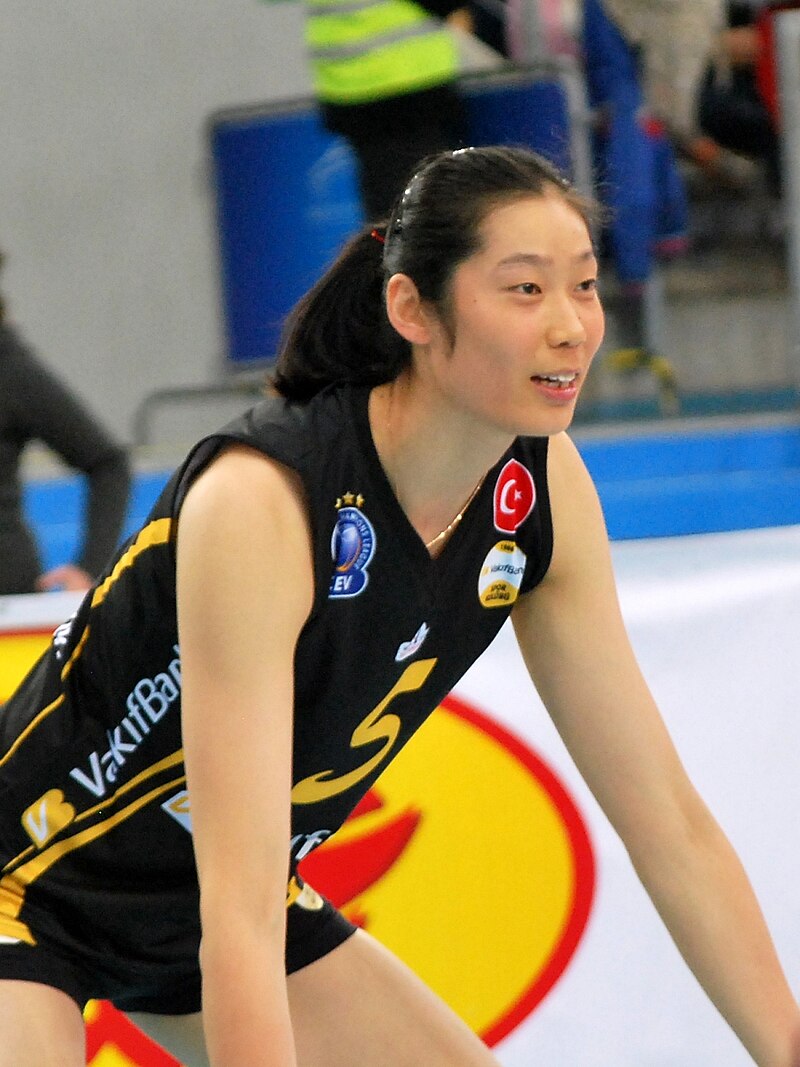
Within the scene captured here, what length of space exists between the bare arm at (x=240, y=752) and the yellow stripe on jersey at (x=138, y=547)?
0.11m

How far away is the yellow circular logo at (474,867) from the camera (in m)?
2.60

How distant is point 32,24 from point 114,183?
721 millimetres

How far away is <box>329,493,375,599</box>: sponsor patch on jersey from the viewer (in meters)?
1.64

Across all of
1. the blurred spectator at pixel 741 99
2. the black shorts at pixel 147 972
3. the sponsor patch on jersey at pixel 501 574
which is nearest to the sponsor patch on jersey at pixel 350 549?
the sponsor patch on jersey at pixel 501 574

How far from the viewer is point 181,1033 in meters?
1.97

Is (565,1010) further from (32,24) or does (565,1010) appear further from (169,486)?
(32,24)

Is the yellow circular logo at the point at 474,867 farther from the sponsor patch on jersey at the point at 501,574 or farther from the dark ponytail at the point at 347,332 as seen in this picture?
the dark ponytail at the point at 347,332

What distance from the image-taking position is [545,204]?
5.36ft

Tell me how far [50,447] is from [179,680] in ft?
4.99

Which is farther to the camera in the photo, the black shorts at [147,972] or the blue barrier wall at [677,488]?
the blue barrier wall at [677,488]

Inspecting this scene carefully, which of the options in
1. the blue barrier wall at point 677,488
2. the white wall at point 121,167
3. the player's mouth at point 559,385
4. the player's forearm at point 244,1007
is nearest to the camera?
the player's forearm at point 244,1007

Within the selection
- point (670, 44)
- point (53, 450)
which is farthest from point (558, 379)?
point (670, 44)

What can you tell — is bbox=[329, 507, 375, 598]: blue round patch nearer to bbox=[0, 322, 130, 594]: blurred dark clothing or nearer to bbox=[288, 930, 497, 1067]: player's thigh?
bbox=[288, 930, 497, 1067]: player's thigh

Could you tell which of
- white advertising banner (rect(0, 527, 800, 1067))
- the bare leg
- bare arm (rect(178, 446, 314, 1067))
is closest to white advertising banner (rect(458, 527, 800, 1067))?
white advertising banner (rect(0, 527, 800, 1067))
